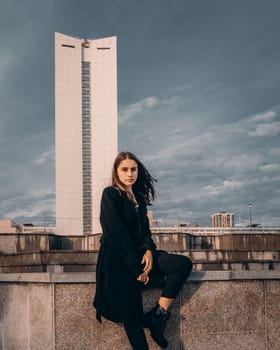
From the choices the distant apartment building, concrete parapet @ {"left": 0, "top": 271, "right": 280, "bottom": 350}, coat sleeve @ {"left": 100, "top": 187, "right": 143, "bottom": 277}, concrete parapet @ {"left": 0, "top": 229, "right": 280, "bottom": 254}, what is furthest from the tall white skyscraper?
coat sleeve @ {"left": 100, "top": 187, "right": 143, "bottom": 277}

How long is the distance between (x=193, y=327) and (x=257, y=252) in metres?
23.3

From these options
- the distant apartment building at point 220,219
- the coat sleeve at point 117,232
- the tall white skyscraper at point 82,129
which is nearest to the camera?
the coat sleeve at point 117,232

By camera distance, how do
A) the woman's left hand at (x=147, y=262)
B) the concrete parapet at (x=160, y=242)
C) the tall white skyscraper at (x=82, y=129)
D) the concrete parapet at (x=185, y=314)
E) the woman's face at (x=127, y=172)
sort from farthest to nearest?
the tall white skyscraper at (x=82, y=129) → the concrete parapet at (x=160, y=242) → the concrete parapet at (x=185, y=314) → the woman's face at (x=127, y=172) → the woman's left hand at (x=147, y=262)

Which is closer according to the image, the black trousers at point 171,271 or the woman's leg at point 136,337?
the woman's leg at point 136,337

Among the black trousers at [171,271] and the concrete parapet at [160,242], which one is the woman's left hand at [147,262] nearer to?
the black trousers at [171,271]

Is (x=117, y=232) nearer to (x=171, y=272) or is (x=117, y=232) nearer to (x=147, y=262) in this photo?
(x=147, y=262)

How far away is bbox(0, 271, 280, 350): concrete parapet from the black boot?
1.32ft

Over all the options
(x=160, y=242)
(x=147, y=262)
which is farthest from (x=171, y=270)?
(x=160, y=242)

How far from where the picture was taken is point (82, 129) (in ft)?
301

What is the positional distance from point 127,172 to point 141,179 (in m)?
0.30

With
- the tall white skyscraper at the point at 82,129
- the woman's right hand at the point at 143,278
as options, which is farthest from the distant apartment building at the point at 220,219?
the woman's right hand at the point at 143,278

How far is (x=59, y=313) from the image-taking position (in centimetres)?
584

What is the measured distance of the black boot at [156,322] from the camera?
5383 mm

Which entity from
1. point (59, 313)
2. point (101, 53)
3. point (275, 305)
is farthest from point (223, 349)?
point (101, 53)
